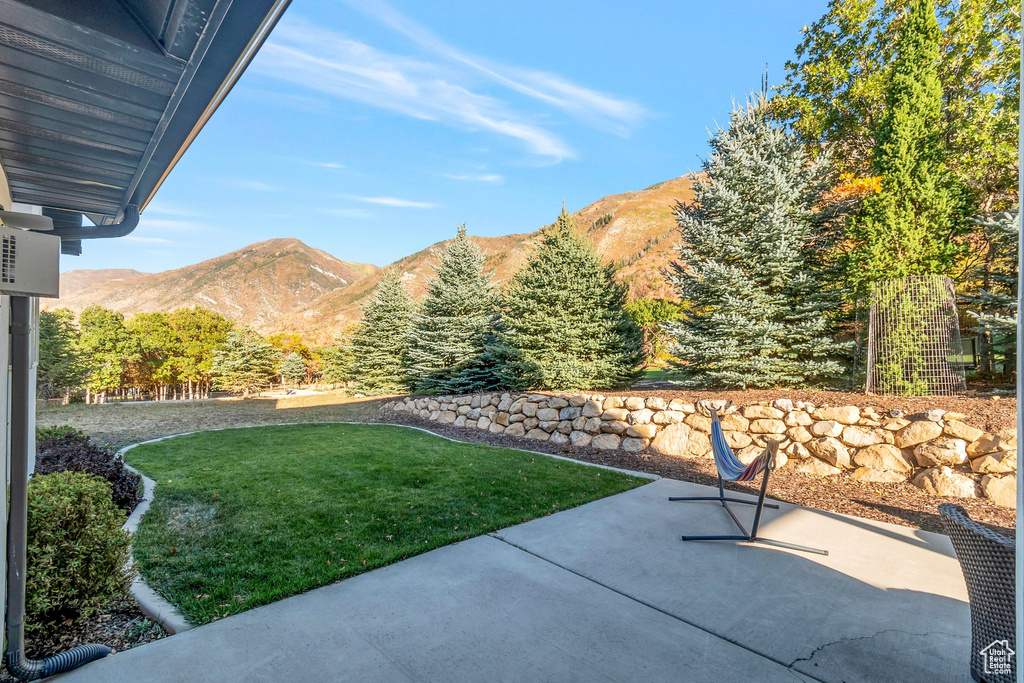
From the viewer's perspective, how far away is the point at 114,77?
202 cm

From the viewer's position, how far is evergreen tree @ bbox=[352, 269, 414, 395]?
15.1 metres

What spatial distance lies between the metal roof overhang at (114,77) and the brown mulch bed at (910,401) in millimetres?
6591

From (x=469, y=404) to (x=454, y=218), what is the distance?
5.12 metres

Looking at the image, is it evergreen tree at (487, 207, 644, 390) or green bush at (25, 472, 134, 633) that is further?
evergreen tree at (487, 207, 644, 390)

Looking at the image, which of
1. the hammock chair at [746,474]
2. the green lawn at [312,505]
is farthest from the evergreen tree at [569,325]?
the hammock chair at [746,474]

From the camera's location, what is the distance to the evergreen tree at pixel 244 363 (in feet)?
68.3

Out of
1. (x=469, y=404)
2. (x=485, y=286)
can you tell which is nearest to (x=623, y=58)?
(x=485, y=286)

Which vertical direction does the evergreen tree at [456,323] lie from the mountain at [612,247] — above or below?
below

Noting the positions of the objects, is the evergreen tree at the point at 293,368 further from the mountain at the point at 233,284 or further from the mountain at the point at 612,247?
the mountain at the point at 233,284

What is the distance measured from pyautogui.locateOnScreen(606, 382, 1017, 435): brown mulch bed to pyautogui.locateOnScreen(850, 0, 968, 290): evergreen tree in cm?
190

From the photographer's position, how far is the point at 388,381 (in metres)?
15.3

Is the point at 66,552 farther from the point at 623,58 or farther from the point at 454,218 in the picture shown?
the point at 623,58

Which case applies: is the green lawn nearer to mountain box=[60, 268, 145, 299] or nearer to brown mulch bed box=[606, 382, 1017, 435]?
brown mulch bed box=[606, 382, 1017, 435]

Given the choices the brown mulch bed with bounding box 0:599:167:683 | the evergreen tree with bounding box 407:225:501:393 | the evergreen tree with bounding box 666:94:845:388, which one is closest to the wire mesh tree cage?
the evergreen tree with bounding box 666:94:845:388
